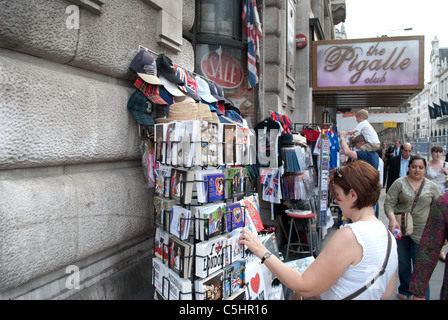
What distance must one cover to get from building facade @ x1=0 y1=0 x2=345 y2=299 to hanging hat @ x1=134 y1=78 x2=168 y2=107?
0.17 meters

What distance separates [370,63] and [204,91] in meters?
8.39

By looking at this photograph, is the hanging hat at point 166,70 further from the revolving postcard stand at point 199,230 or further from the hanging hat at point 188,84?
the revolving postcard stand at point 199,230

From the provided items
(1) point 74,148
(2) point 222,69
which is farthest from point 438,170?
(1) point 74,148

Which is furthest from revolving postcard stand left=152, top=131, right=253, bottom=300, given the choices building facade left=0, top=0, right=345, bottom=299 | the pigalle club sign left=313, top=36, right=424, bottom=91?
the pigalle club sign left=313, top=36, right=424, bottom=91

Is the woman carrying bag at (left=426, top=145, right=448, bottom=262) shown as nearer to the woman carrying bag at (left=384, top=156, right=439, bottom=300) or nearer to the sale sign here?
the woman carrying bag at (left=384, top=156, right=439, bottom=300)

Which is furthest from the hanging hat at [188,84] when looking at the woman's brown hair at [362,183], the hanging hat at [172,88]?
the woman's brown hair at [362,183]

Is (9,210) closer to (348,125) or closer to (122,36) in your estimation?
(122,36)

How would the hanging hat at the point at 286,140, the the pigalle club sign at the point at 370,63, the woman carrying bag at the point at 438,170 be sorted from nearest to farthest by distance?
the hanging hat at the point at 286,140, the woman carrying bag at the point at 438,170, the the pigalle club sign at the point at 370,63

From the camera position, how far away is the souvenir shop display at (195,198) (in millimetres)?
2252

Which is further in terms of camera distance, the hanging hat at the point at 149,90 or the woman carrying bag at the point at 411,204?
the woman carrying bag at the point at 411,204

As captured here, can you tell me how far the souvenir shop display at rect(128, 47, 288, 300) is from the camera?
7.39ft

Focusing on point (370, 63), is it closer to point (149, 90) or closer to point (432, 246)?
point (149, 90)


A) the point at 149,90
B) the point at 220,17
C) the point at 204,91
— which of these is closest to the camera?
the point at 149,90

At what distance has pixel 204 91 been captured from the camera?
3.74 metres
